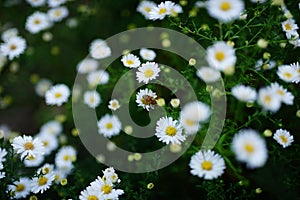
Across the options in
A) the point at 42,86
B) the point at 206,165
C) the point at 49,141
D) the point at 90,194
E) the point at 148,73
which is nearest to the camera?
the point at 206,165

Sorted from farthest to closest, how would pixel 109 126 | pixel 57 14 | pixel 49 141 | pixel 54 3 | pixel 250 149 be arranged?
pixel 57 14 < pixel 54 3 < pixel 49 141 < pixel 109 126 < pixel 250 149

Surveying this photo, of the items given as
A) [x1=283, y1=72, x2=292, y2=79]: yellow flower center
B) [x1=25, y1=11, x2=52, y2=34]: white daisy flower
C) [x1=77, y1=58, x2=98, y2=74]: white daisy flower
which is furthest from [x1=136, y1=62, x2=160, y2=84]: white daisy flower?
[x1=25, y1=11, x2=52, y2=34]: white daisy flower

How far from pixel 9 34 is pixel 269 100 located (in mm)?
1754

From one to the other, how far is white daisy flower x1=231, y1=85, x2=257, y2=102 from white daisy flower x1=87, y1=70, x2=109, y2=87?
0.77 metres

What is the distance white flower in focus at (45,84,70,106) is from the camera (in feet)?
7.80

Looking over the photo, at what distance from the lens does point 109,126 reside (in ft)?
7.15

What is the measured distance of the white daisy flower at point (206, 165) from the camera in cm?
153

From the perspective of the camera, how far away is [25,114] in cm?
312

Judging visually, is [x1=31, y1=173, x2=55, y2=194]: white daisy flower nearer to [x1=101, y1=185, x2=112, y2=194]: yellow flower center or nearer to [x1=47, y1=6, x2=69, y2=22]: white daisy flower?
[x1=101, y1=185, x2=112, y2=194]: yellow flower center

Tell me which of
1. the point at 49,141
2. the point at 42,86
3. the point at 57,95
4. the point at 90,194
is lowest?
the point at 90,194

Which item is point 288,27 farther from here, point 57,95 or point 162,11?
point 57,95

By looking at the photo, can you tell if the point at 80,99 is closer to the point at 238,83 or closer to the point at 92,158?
the point at 92,158

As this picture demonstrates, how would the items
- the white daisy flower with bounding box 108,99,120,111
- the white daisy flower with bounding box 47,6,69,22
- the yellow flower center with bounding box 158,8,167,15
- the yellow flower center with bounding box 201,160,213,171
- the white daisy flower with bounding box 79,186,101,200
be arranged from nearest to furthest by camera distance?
the yellow flower center with bounding box 201,160,213,171 → the white daisy flower with bounding box 79,186,101,200 → the yellow flower center with bounding box 158,8,167,15 → the white daisy flower with bounding box 108,99,120,111 → the white daisy flower with bounding box 47,6,69,22

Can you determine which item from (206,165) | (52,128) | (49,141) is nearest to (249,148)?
(206,165)
